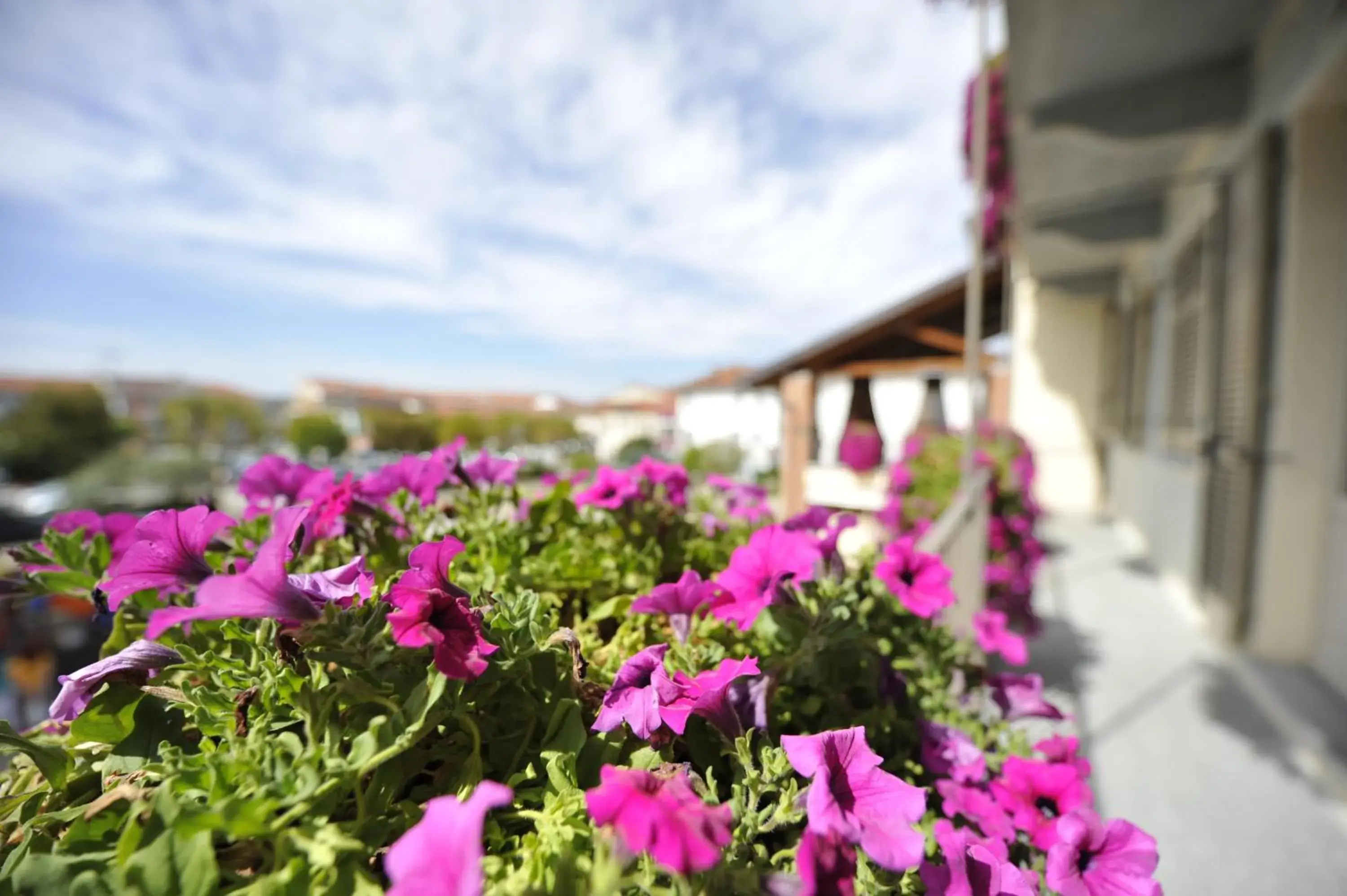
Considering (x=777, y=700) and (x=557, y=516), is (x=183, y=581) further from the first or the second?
(x=777, y=700)

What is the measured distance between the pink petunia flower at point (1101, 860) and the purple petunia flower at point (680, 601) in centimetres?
43

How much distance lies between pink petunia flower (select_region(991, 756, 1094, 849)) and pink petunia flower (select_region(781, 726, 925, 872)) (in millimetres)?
336

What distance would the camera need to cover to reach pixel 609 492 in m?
1.07

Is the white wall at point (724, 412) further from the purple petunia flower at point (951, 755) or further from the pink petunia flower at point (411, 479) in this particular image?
the purple petunia flower at point (951, 755)

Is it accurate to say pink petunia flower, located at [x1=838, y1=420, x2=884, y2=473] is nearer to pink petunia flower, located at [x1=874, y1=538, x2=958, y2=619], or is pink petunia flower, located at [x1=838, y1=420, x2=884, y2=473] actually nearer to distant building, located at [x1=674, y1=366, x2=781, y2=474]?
pink petunia flower, located at [x1=874, y1=538, x2=958, y2=619]

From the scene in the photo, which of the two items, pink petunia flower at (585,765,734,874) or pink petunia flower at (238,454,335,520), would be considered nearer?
pink petunia flower at (585,765,734,874)

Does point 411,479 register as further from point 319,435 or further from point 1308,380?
point 319,435

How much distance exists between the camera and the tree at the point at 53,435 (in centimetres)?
2770

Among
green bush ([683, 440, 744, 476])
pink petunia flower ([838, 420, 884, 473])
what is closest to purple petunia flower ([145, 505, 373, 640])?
green bush ([683, 440, 744, 476])

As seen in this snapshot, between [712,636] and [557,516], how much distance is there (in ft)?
1.30

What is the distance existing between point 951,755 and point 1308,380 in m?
3.03

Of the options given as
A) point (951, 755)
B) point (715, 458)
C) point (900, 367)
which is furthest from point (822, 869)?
point (900, 367)

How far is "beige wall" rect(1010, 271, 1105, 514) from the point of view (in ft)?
25.6

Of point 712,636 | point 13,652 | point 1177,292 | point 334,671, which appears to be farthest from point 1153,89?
point 13,652
